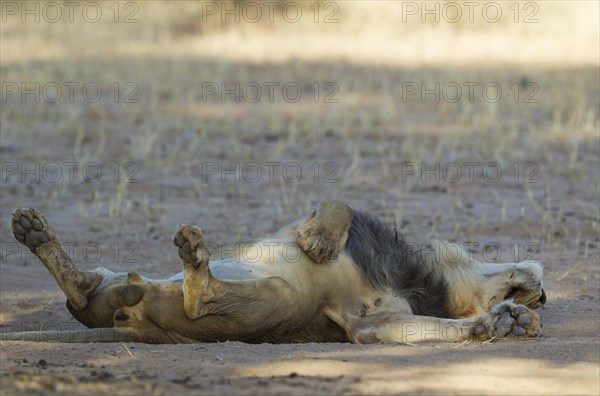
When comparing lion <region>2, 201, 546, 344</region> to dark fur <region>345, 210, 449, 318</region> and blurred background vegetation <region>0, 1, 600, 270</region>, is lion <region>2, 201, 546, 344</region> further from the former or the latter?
blurred background vegetation <region>0, 1, 600, 270</region>

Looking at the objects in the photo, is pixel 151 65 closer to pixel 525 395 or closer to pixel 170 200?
pixel 170 200

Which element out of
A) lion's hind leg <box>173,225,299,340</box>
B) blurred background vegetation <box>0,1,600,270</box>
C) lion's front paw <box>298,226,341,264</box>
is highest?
blurred background vegetation <box>0,1,600,270</box>

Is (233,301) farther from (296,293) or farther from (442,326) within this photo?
(442,326)

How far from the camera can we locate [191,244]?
4.34m

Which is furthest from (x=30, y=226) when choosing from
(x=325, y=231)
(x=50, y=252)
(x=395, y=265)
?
(x=395, y=265)

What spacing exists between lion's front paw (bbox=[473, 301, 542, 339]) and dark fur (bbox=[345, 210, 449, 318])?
1.64 ft

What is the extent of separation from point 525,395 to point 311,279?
5.40ft

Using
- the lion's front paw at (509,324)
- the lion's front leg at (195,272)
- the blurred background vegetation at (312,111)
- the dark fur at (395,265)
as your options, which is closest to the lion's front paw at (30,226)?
the lion's front leg at (195,272)

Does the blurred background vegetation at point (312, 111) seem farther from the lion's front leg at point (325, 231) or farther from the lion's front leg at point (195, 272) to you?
the lion's front leg at point (195, 272)

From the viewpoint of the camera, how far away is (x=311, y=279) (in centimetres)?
492

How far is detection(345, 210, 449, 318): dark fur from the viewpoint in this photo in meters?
5.11

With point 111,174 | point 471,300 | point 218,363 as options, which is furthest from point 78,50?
point 218,363

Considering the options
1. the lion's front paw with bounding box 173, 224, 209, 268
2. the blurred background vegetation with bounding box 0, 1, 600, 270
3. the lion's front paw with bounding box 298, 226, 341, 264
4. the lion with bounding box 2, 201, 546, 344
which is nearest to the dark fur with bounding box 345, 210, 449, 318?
the lion with bounding box 2, 201, 546, 344

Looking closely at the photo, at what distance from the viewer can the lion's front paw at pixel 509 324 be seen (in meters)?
4.64
